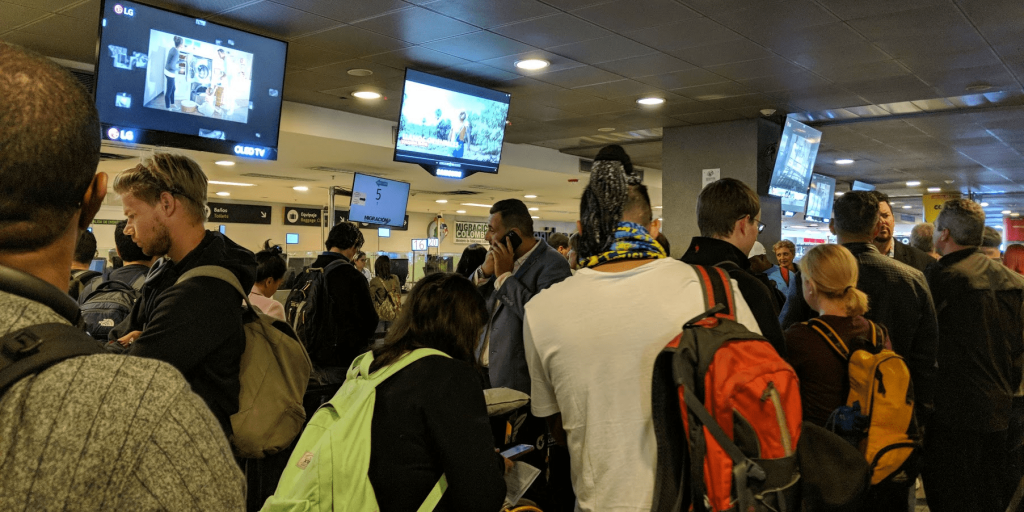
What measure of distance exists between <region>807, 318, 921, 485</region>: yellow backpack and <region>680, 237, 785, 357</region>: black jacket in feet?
1.48

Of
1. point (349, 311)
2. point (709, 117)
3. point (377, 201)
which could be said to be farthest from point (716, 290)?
point (377, 201)

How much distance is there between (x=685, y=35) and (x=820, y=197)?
767 cm

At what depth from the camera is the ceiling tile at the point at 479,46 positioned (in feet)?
16.2

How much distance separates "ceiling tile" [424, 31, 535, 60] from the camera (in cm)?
495

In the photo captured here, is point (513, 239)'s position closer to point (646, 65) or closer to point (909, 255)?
point (909, 255)

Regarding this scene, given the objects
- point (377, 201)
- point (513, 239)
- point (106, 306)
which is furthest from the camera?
point (377, 201)

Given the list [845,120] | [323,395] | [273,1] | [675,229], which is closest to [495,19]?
[273,1]

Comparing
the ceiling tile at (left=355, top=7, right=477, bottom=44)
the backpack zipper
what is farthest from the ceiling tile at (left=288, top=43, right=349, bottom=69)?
the backpack zipper

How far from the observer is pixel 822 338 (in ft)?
7.45

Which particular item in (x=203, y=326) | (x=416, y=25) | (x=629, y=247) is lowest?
(x=203, y=326)

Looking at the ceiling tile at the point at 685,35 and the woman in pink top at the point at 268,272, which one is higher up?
the ceiling tile at the point at 685,35

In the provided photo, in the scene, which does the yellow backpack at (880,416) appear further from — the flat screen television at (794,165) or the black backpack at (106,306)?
the flat screen television at (794,165)

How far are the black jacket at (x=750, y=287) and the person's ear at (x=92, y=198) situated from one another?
1.48m

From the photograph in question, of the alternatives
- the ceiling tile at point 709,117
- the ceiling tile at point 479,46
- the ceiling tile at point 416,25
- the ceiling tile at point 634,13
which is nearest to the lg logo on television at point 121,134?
the ceiling tile at point 416,25
